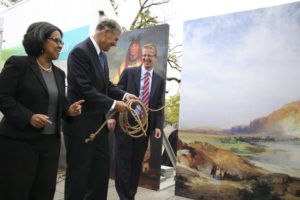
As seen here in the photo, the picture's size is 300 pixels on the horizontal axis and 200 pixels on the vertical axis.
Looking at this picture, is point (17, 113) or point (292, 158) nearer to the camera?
point (17, 113)

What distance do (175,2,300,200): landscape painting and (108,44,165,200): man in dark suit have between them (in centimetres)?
40

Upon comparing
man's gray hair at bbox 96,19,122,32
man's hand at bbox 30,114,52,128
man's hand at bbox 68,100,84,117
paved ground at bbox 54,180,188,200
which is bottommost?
paved ground at bbox 54,180,188,200

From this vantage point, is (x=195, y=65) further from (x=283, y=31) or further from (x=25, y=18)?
(x=25, y=18)

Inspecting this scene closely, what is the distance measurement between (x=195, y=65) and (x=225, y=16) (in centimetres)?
62

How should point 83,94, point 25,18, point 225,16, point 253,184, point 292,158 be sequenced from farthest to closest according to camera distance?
point 25,18, point 225,16, point 253,184, point 292,158, point 83,94

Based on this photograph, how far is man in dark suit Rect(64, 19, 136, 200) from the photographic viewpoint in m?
2.59

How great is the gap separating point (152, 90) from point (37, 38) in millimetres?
1739

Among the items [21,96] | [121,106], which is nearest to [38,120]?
[21,96]

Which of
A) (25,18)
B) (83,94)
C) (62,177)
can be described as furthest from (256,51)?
(25,18)

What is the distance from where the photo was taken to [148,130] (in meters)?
3.58

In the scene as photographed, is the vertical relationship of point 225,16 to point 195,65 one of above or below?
above

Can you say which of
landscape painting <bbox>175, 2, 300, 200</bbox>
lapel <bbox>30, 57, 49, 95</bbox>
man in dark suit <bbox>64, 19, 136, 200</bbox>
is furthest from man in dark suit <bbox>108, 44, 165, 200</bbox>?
lapel <bbox>30, 57, 49, 95</bbox>

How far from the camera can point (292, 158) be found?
316cm

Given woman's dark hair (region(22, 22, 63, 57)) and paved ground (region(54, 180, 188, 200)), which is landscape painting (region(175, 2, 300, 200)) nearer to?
paved ground (region(54, 180, 188, 200))
